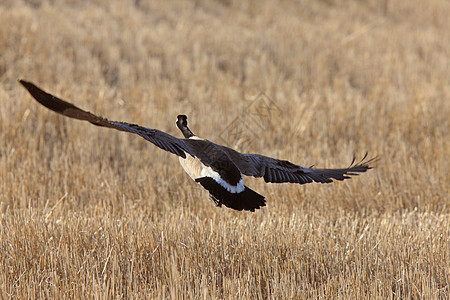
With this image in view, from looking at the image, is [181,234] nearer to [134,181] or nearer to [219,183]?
[219,183]

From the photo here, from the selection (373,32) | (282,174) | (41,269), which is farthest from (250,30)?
(41,269)

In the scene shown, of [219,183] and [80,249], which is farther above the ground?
[219,183]

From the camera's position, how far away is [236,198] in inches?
139

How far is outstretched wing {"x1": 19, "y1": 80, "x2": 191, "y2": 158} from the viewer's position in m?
2.68

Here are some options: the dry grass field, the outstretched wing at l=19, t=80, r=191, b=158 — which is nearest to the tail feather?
the outstretched wing at l=19, t=80, r=191, b=158

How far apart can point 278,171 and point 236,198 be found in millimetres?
684

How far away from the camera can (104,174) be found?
556cm

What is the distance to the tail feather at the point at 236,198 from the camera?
137 inches

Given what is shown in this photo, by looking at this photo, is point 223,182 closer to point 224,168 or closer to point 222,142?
point 224,168

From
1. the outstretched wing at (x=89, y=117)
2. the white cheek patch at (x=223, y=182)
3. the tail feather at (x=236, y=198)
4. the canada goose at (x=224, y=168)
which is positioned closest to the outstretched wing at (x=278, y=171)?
the canada goose at (x=224, y=168)

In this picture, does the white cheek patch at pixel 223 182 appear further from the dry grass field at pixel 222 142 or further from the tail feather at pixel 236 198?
the dry grass field at pixel 222 142

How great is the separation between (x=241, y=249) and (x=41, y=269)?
1.36 meters

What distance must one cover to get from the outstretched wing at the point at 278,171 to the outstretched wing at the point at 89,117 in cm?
59

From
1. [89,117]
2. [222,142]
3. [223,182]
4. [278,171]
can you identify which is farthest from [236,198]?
[222,142]
